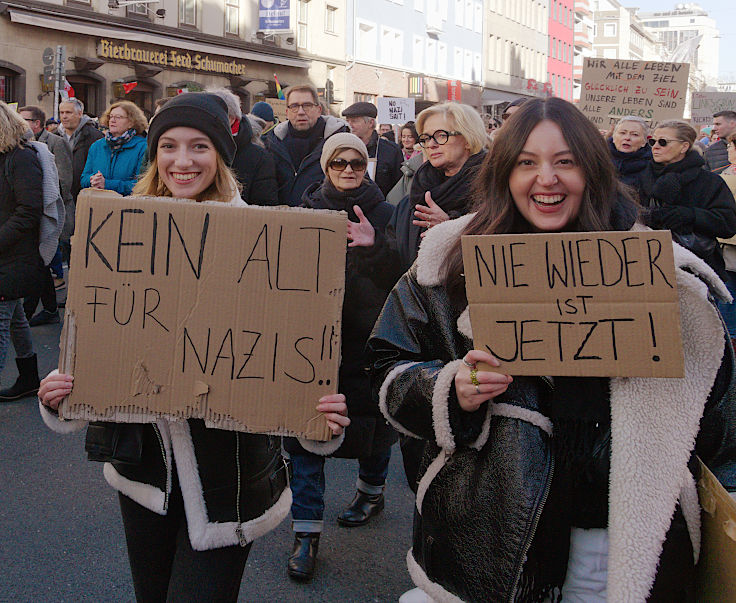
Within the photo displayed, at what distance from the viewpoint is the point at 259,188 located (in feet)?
18.6

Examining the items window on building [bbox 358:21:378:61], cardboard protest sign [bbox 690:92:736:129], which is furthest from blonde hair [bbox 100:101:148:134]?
window on building [bbox 358:21:378:61]

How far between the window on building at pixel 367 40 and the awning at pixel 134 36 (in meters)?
5.74

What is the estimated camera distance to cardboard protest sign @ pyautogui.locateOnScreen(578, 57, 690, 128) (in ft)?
33.6

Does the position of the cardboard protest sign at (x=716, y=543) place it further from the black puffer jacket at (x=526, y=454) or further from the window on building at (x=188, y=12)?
the window on building at (x=188, y=12)

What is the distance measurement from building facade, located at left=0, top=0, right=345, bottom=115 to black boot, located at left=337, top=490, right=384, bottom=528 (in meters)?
17.6

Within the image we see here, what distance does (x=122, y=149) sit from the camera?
733 cm

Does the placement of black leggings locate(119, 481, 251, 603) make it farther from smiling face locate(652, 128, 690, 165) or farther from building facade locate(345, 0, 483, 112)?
A: building facade locate(345, 0, 483, 112)

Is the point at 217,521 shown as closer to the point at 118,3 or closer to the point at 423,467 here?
the point at 423,467

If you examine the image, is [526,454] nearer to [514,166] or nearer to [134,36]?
[514,166]

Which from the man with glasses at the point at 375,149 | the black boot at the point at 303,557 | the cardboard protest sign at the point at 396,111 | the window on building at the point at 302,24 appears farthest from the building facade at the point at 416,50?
the black boot at the point at 303,557

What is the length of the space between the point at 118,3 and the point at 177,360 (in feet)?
73.4

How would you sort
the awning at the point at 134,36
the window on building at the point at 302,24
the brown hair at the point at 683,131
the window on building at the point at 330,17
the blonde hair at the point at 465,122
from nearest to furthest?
the blonde hair at the point at 465,122 → the brown hair at the point at 683,131 → the awning at the point at 134,36 → the window on building at the point at 302,24 → the window on building at the point at 330,17

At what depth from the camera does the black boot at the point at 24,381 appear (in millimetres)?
6031

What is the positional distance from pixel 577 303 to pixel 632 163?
5.43m
